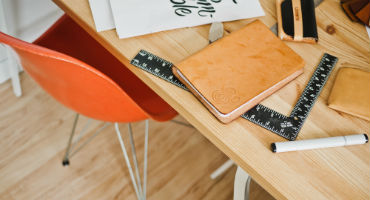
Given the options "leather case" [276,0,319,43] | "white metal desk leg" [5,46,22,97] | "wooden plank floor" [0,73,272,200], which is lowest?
"wooden plank floor" [0,73,272,200]

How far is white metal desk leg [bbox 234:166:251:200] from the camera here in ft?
2.71

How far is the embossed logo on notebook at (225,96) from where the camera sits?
0.69 m

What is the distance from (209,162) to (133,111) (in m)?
0.67

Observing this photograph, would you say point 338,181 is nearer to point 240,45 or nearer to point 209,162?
point 240,45

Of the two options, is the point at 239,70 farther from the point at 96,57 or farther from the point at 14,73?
the point at 14,73

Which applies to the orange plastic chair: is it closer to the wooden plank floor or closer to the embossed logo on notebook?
the wooden plank floor

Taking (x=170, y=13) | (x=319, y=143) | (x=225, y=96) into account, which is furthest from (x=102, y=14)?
(x=319, y=143)

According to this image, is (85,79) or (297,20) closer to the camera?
(85,79)

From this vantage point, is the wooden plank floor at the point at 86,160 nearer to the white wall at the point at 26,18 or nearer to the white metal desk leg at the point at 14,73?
the white metal desk leg at the point at 14,73

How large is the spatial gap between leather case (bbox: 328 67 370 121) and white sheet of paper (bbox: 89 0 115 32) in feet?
1.89

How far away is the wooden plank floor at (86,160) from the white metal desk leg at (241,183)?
509 millimetres

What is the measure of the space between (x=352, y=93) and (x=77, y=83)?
661 millimetres

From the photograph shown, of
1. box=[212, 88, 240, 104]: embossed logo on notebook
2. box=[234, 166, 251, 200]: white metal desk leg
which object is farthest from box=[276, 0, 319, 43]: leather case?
box=[234, 166, 251, 200]: white metal desk leg

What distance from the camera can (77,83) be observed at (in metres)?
0.77
